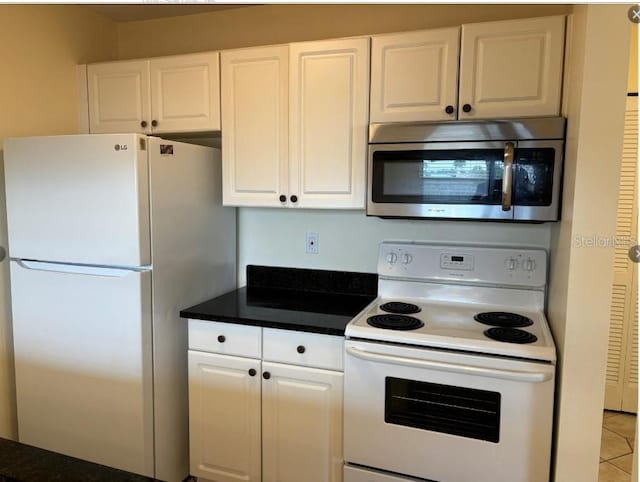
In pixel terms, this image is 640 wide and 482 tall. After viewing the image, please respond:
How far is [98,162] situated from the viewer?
1.88 metres

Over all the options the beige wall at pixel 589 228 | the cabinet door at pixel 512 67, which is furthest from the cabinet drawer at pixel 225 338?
the cabinet door at pixel 512 67

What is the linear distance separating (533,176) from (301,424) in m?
1.37

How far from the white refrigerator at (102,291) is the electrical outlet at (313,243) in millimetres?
631

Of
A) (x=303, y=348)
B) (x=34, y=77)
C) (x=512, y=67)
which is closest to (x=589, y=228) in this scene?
(x=512, y=67)

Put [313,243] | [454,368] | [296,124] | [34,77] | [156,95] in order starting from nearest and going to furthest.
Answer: [454,368]
[296,124]
[34,77]
[156,95]
[313,243]

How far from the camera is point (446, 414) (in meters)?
1.71

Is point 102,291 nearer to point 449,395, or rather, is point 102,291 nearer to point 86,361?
point 86,361

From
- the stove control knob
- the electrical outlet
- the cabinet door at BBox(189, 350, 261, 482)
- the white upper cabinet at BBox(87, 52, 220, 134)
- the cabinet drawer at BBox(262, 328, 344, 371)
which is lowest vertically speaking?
the cabinet door at BBox(189, 350, 261, 482)

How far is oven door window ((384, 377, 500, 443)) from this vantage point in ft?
5.44

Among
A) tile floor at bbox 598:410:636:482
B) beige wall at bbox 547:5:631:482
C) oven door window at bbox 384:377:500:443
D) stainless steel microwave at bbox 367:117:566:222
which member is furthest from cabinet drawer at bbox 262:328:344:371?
tile floor at bbox 598:410:636:482

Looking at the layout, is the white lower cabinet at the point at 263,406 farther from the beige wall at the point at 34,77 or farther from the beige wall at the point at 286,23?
the beige wall at the point at 286,23

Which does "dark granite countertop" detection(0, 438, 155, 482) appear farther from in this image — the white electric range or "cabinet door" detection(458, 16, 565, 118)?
"cabinet door" detection(458, 16, 565, 118)

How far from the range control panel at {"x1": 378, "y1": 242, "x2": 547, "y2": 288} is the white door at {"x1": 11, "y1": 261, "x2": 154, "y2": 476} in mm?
1137

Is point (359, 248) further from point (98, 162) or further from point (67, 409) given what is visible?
point (67, 409)
